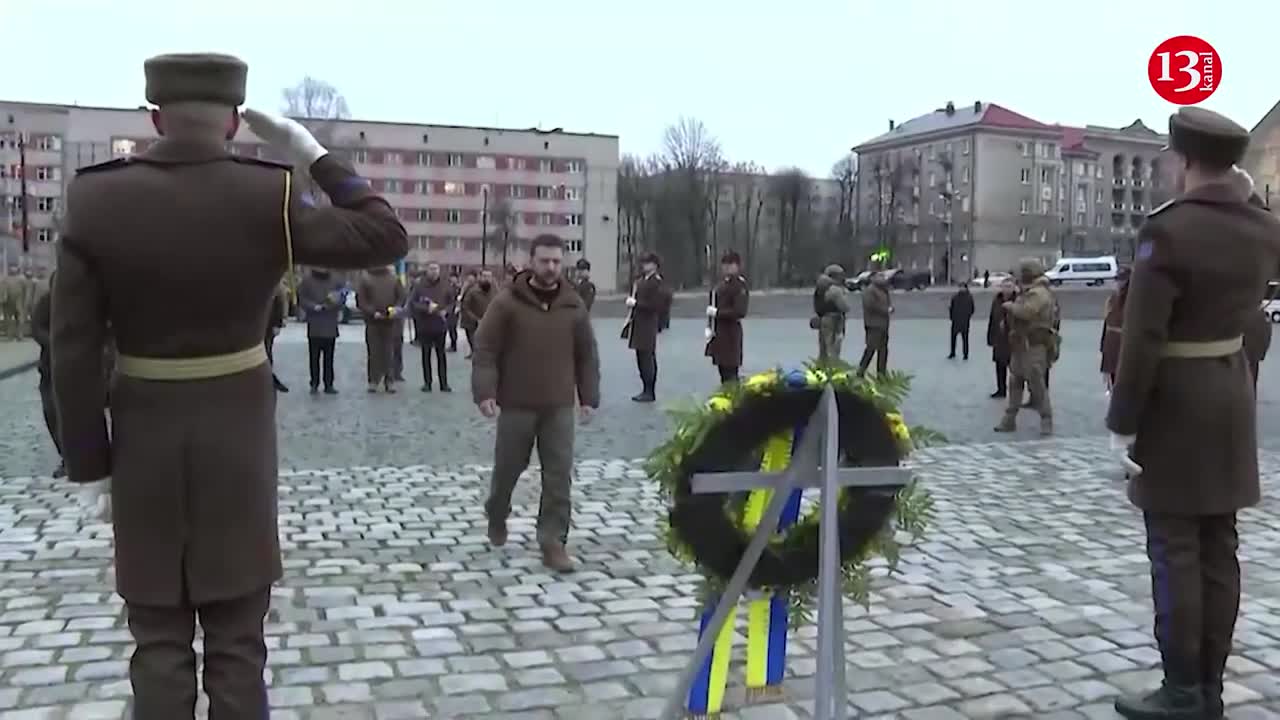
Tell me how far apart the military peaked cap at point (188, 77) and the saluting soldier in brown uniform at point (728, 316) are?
11874 mm

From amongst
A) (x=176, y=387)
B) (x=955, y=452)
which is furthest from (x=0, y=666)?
(x=955, y=452)

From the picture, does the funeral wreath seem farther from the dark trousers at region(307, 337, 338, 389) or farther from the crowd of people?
the dark trousers at region(307, 337, 338, 389)

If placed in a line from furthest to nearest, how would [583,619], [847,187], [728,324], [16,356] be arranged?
[847,187] < [16,356] < [728,324] < [583,619]

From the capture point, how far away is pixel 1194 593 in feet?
14.8

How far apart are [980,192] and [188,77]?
114m

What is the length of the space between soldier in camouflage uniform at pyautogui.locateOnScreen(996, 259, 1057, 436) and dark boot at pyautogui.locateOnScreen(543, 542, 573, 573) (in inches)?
277

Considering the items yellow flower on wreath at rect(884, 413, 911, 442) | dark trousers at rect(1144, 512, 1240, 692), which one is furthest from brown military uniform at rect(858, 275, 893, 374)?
yellow flower on wreath at rect(884, 413, 911, 442)

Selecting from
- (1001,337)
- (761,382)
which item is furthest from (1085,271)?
(761,382)

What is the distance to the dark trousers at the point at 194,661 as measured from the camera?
3.43 metres

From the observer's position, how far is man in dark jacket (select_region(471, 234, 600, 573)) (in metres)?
7.08

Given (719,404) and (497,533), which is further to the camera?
(497,533)

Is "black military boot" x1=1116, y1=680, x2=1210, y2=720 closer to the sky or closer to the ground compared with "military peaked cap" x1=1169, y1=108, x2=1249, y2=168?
closer to the ground

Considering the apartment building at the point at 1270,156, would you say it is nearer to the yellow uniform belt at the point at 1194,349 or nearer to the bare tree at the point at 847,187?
the bare tree at the point at 847,187

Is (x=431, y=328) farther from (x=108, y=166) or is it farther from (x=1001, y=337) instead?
(x=108, y=166)
